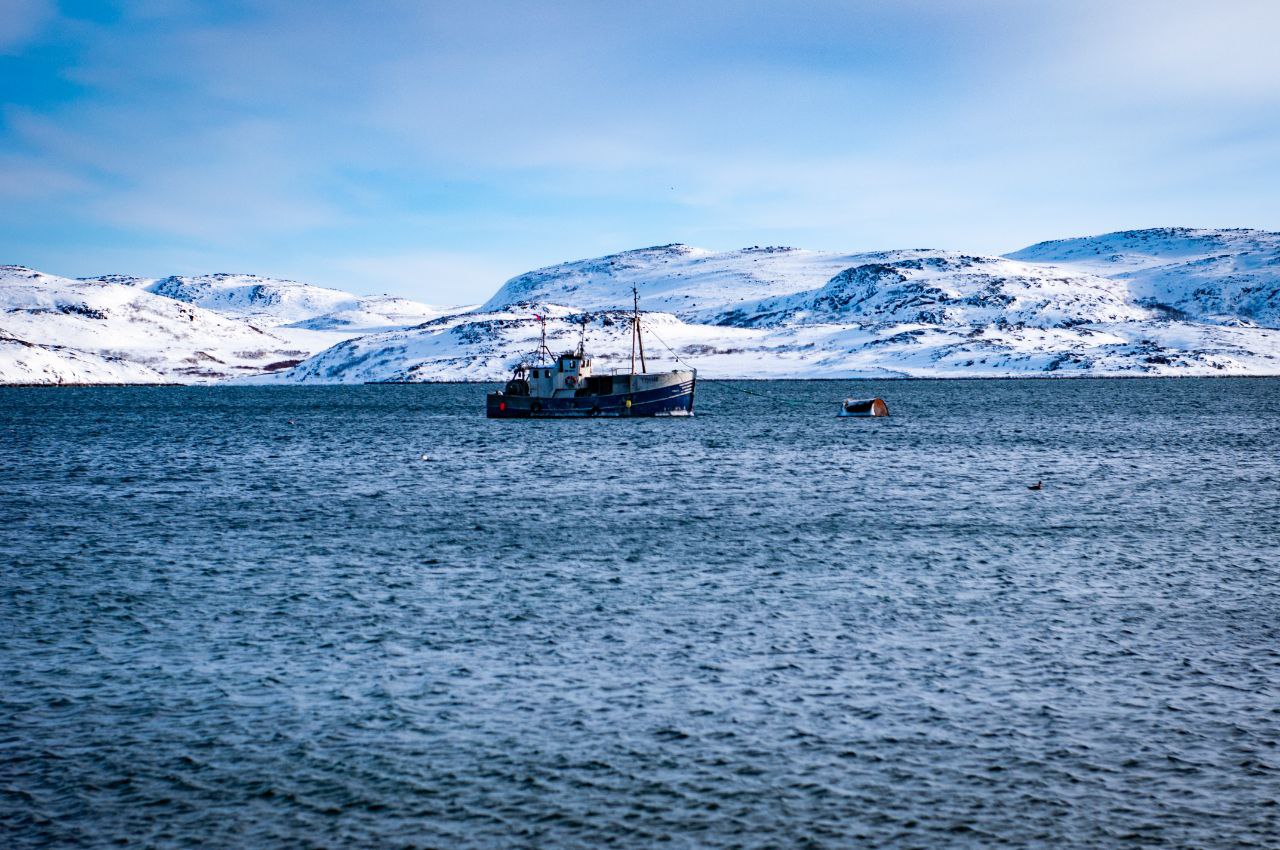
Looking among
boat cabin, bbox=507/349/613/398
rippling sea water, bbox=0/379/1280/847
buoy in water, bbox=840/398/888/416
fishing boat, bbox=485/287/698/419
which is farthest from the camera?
buoy in water, bbox=840/398/888/416

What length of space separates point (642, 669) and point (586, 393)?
9814cm

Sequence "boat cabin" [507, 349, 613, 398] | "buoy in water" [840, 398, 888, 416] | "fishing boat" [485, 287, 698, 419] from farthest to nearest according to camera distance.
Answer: "buoy in water" [840, 398, 888, 416] < "boat cabin" [507, 349, 613, 398] < "fishing boat" [485, 287, 698, 419]

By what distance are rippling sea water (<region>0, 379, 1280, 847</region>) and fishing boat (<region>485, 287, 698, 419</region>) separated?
212 ft

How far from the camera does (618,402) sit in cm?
12194

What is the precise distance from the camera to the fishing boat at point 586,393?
122 metres

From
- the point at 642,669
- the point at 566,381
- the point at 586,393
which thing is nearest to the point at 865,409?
the point at 586,393

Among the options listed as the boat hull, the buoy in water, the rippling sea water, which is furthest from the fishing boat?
the rippling sea water

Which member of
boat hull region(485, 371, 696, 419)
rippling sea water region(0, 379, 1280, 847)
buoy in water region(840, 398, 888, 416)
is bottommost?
rippling sea water region(0, 379, 1280, 847)

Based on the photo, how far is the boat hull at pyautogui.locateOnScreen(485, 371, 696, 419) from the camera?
121625 millimetres

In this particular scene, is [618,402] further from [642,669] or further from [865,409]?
[642,669]

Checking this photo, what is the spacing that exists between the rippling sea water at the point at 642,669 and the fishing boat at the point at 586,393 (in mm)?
64627

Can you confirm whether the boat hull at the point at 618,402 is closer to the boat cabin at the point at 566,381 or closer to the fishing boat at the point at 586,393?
the fishing boat at the point at 586,393

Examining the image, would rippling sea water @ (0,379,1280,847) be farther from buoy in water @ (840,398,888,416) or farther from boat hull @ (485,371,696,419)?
buoy in water @ (840,398,888,416)

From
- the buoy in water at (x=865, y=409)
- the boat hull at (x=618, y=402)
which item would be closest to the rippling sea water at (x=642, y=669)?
the boat hull at (x=618, y=402)
